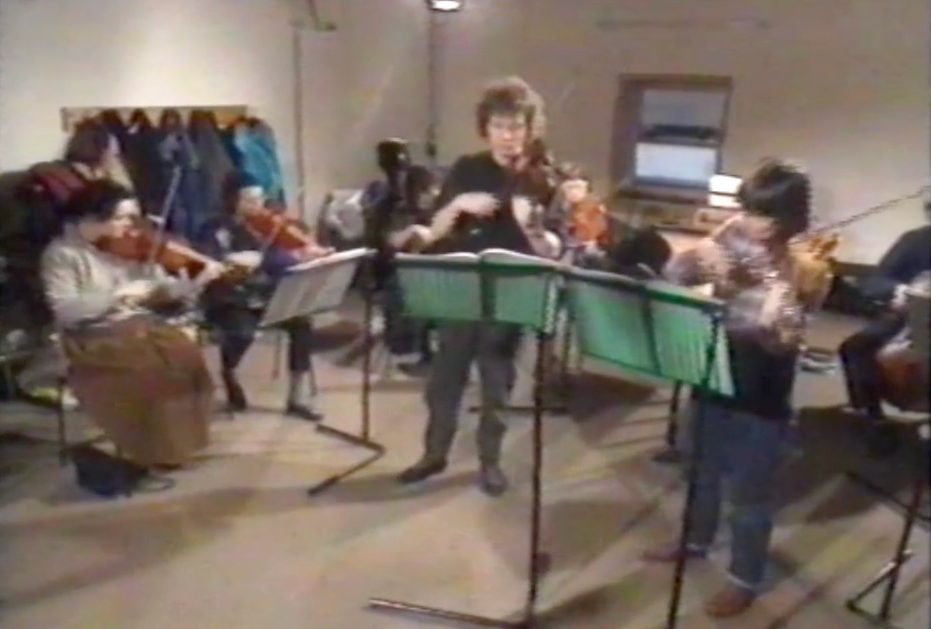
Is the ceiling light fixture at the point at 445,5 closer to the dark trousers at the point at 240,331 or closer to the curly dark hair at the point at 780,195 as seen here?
the curly dark hair at the point at 780,195

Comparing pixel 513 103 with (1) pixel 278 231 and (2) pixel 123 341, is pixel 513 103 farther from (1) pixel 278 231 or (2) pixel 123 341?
(2) pixel 123 341

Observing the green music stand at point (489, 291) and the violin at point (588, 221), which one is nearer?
the violin at point (588, 221)

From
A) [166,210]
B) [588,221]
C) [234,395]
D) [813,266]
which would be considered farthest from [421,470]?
[813,266]

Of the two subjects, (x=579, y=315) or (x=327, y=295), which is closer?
(x=579, y=315)

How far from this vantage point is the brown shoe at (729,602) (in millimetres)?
1443

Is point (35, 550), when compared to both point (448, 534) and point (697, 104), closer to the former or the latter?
point (448, 534)

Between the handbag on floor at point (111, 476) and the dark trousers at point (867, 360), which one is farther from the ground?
the dark trousers at point (867, 360)

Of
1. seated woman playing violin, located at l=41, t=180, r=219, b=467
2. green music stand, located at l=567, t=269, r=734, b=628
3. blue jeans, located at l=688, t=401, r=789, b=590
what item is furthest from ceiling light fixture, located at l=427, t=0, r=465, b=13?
seated woman playing violin, located at l=41, t=180, r=219, b=467

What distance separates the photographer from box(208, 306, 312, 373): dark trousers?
1.53m

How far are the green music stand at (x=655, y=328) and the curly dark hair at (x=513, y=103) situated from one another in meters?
0.19

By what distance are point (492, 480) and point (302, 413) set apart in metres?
0.38

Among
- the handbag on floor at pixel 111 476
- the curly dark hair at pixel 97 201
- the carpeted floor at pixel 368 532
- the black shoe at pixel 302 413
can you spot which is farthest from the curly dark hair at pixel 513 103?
the handbag on floor at pixel 111 476

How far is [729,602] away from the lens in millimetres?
1449

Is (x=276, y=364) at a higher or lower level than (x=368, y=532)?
higher
